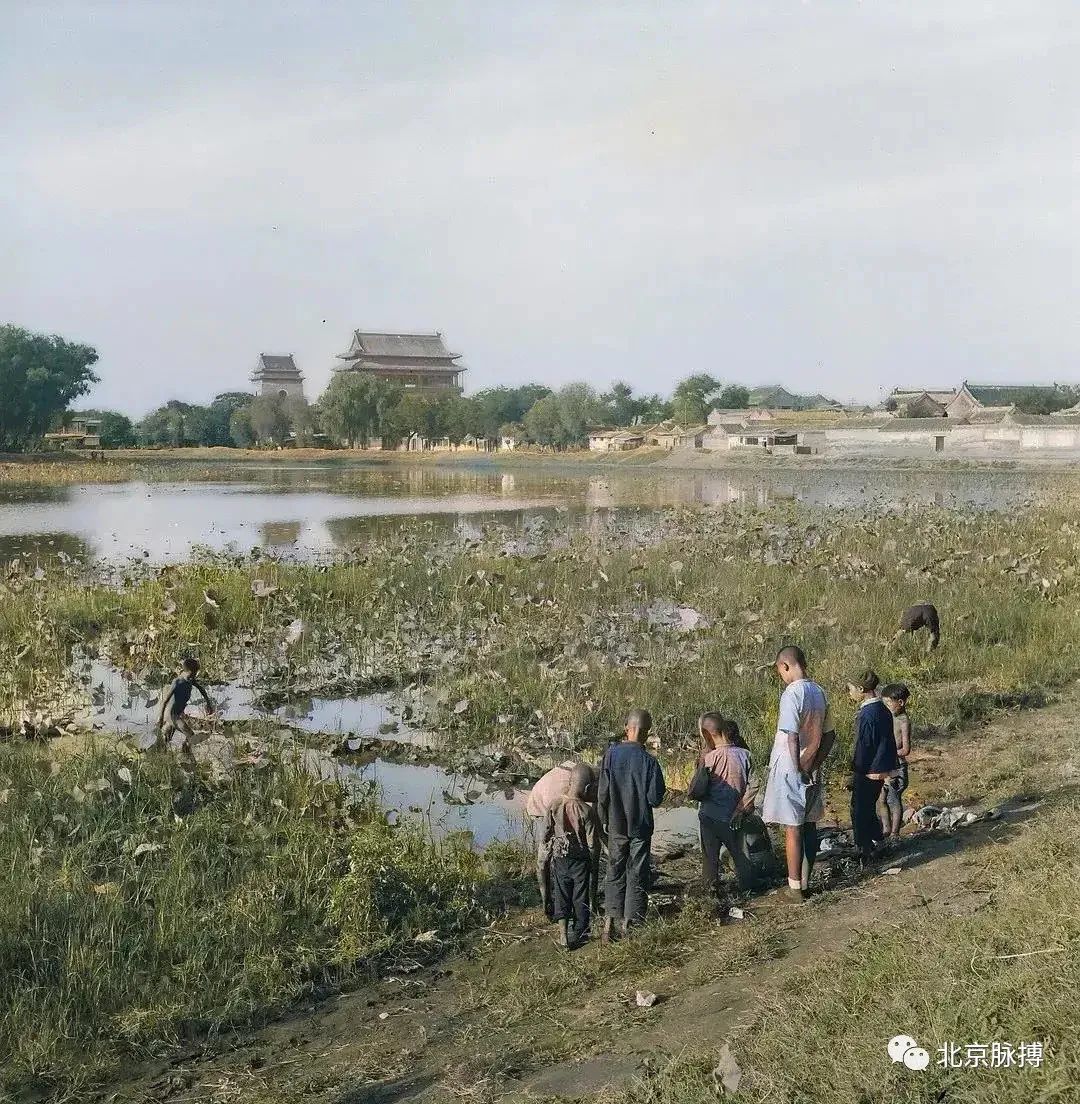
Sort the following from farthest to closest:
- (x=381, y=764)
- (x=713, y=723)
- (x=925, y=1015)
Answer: (x=381, y=764) → (x=713, y=723) → (x=925, y=1015)

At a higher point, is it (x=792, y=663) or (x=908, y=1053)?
(x=792, y=663)

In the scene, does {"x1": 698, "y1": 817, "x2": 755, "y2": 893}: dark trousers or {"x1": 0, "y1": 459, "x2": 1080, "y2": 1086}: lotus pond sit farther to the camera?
{"x1": 698, "y1": 817, "x2": 755, "y2": 893}: dark trousers

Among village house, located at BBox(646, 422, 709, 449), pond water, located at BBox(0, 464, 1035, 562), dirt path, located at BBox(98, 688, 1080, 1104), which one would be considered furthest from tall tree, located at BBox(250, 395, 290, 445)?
dirt path, located at BBox(98, 688, 1080, 1104)

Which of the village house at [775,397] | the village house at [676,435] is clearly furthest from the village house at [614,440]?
the village house at [775,397]

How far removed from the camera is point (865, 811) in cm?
711

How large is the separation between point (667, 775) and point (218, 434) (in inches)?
3433

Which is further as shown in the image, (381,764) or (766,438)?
(766,438)

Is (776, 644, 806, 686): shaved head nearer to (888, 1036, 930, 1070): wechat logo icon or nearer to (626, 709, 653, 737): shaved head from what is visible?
(626, 709, 653, 737): shaved head

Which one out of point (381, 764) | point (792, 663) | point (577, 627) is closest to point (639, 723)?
point (792, 663)

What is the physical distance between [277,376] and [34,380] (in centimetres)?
5117

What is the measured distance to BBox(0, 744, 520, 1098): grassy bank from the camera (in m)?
5.34

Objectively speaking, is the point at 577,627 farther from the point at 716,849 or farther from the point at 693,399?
the point at 693,399

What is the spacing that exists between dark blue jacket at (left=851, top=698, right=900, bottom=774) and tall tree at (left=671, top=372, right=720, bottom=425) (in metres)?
87.3

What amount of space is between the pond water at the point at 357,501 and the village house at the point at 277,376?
49.4 meters
